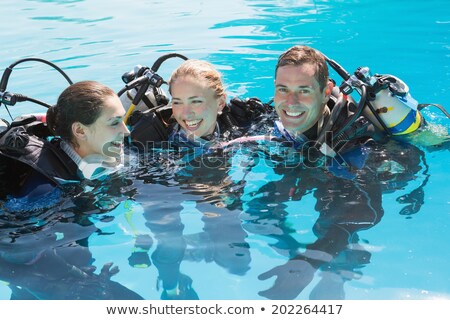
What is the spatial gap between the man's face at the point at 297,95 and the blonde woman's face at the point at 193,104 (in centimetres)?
51

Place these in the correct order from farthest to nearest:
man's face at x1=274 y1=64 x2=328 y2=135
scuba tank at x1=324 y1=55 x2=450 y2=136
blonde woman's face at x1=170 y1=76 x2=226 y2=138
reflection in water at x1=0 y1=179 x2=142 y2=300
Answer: blonde woman's face at x1=170 y1=76 x2=226 y2=138 < man's face at x1=274 y1=64 x2=328 y2=135 < scuba tank at x1=324 y1=55 x2=450 y2=136 < reflection in water at x1=0 y1=179 x2=142 y2=300

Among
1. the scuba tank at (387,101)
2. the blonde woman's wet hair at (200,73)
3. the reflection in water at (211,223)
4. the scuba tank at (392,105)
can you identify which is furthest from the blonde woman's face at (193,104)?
the scuba tank at (392,105)

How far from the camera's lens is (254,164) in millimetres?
4160

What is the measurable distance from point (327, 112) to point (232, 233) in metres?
1.26

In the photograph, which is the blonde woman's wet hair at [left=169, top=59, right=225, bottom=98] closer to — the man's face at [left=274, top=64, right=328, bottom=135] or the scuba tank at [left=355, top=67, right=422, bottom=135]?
the man's face at [left=274, top=64, right=328, bottom=135]

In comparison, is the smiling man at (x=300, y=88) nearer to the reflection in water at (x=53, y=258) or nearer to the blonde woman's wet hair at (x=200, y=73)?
the blonde woman's wet hair at (x=200, y=73)

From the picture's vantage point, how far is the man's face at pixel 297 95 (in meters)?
3.75

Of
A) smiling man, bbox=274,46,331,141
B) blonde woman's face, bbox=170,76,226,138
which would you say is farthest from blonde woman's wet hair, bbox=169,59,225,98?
smiling man, bbox=274,46,331,141

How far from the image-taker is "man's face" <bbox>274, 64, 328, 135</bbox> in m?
3.75

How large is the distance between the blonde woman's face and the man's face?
512 millimetres

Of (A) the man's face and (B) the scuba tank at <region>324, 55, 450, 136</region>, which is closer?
(B) the scuba tank at <region>324, 55, 450, 136</region>

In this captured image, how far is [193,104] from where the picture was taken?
3.92 metres

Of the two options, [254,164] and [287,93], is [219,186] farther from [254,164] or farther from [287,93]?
[287,93]

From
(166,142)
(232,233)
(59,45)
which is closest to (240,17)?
(59,45)
